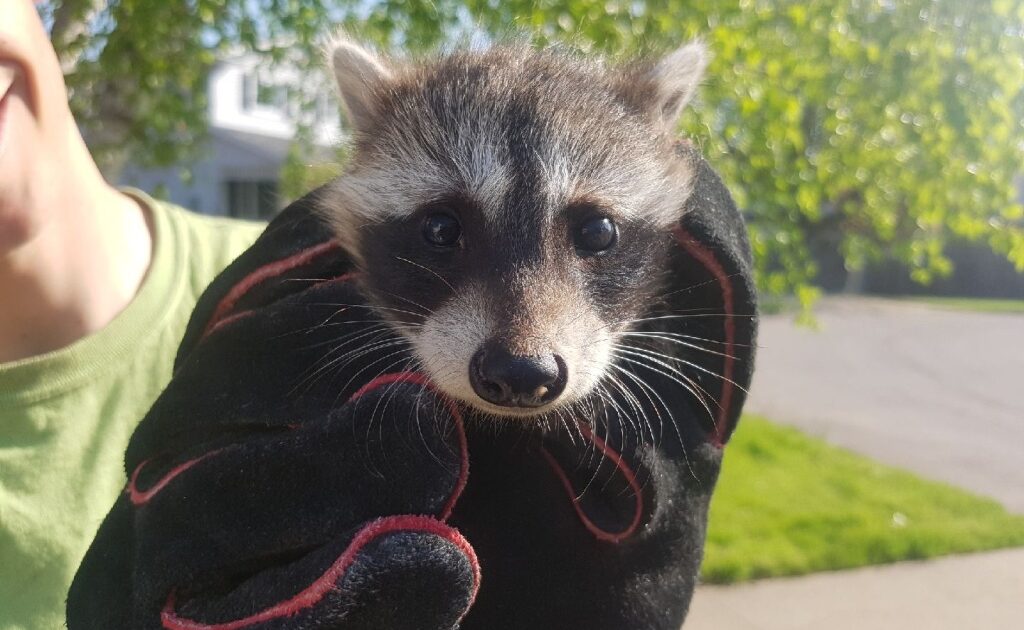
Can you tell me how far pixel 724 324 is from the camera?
2223 mm

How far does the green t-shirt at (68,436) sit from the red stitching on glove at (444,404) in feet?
3.21

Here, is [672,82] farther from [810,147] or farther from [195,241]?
[810,147]

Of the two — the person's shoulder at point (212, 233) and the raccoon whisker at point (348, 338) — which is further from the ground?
the raccoon whisker at point (348, 338)

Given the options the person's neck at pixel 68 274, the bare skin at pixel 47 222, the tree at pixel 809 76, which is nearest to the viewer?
the bare skin at pixel 47 222

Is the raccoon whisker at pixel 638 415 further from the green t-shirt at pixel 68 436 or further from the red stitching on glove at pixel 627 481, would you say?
the green t-shirt at pixel 68 436

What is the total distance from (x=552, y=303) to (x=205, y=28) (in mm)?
5663

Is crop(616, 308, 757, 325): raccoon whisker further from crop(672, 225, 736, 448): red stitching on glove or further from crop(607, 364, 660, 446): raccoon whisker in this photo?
crop(607, 364, 660, 446): raccoon whisker

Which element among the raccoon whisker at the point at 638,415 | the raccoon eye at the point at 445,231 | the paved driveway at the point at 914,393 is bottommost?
the paved driveway at the point at 914,393

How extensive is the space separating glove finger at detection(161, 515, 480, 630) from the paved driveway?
3847 mm

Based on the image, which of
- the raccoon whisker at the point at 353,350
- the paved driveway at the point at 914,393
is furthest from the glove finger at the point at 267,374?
the paved driveway at the point at 914,393

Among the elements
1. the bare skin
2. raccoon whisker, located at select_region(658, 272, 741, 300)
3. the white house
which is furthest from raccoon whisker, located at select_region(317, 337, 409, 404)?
the white house

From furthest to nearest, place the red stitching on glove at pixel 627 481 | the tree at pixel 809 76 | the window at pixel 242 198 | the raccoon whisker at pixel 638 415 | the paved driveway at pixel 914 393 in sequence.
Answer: the window at pixel 242 198 < the paved driveway at pixel 914 393 < the tree at pixel 809 76 < the raccoon whisker at pixel 638 415 < the red stitching on glove at pixel 627 481

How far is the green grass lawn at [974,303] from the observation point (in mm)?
26281

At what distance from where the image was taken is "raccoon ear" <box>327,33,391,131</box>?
2477mm
